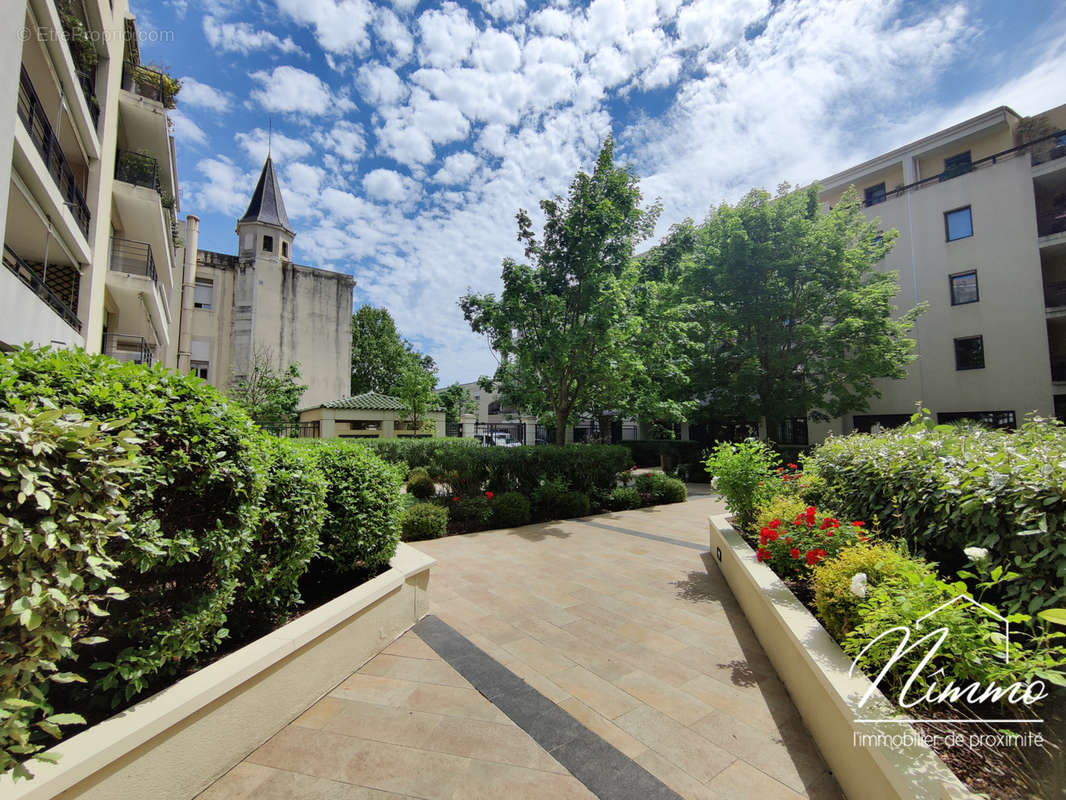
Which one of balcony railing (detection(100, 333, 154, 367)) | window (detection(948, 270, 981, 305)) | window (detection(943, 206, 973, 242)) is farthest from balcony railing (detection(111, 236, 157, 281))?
window (detection(943, 206, 973, 242))

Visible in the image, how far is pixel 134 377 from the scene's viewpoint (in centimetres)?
272

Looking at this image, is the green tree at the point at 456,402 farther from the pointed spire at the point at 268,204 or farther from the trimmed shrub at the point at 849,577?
the trimmed shrub at the point at 849,577

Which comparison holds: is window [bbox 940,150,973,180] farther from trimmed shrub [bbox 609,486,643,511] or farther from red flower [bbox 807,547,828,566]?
red flower [bbox 807,547,828,566]

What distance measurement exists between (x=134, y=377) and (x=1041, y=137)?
2858 cm

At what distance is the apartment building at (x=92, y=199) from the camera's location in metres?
7.71

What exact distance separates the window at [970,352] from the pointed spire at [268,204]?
1379 inches

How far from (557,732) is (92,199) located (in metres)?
15.0

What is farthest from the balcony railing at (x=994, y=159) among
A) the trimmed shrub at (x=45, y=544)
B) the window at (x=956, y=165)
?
the trimmed shrub at (x=45, y=544)

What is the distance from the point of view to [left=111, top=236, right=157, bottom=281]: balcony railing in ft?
46.3

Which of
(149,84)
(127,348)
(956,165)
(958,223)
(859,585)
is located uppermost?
(956,165)

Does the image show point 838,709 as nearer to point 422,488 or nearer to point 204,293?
point 422,488

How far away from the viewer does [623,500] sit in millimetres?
11695

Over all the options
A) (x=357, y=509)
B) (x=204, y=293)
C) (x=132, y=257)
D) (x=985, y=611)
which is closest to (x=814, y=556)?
(x=985, y=611)

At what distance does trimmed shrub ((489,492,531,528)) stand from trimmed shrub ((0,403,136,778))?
24.8 feet
